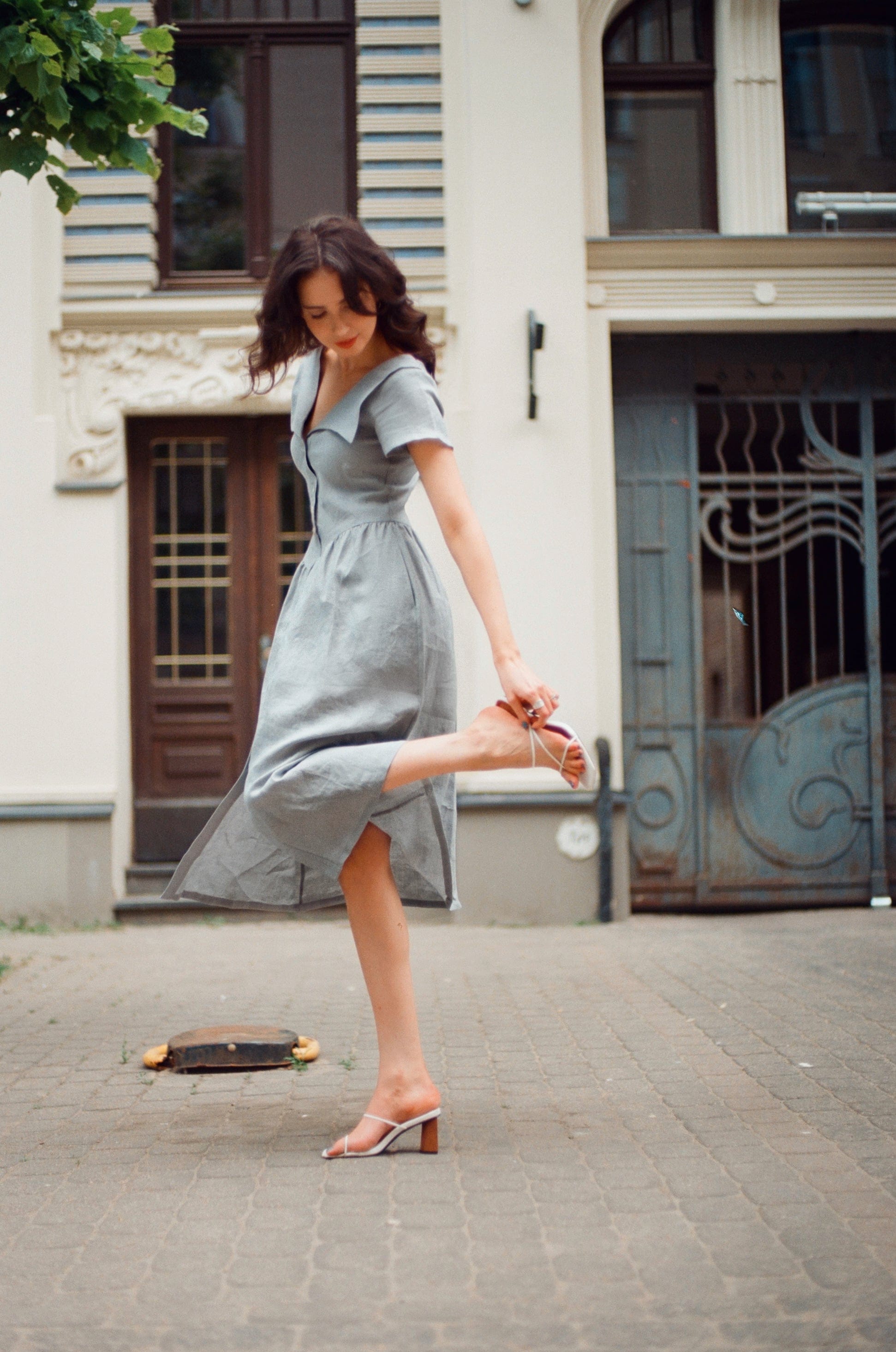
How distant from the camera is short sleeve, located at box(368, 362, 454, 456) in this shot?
10.2ft

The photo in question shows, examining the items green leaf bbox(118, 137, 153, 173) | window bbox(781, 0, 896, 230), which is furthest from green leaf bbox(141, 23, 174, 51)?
window bbox(781, 0, 896, 230)

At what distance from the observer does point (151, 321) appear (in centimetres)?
791

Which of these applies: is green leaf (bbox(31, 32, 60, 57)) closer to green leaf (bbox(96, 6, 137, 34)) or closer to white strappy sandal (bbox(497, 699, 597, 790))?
green leaf (bbox(96, 6, 137, 34))

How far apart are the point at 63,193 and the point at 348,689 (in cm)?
301

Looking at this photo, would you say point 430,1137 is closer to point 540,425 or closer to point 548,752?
point 548,752

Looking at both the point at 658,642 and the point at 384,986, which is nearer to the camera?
the point at 384,986

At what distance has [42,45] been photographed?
4641 mm

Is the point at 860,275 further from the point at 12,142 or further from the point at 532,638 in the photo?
the point at 12,142

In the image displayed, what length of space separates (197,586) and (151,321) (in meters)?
1.55

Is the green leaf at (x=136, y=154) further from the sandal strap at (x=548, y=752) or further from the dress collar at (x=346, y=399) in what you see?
the sandal strap at (x=548, y=752)

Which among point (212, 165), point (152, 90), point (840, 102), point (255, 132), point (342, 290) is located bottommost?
point (342, 290)

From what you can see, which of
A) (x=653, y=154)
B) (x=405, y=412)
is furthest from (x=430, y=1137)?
(x=653, y=154)

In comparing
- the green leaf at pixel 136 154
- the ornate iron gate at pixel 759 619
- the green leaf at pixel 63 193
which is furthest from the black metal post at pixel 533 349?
the green leaf at pixel 63 193

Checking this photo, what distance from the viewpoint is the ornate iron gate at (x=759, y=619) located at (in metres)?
8.05
